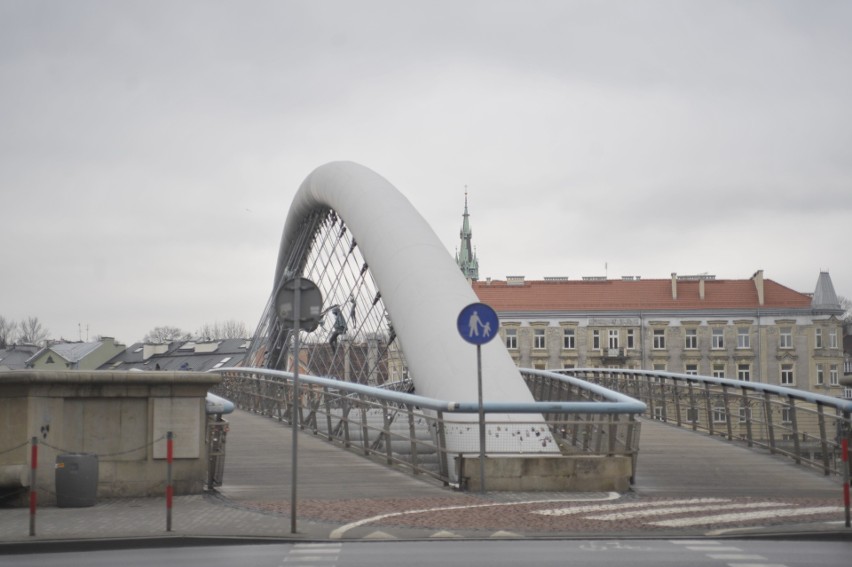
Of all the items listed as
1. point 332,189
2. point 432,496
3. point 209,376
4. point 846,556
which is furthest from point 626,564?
point 332,189

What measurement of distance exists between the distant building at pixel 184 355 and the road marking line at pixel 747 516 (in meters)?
84.0

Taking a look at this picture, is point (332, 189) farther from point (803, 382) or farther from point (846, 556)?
point (803, 382)

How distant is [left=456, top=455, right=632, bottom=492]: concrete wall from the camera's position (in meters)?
14.8

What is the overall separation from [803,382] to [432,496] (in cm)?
6720

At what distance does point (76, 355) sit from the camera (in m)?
104

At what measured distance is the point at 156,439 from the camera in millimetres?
13969

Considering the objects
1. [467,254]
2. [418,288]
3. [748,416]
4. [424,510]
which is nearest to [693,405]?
[748,416]

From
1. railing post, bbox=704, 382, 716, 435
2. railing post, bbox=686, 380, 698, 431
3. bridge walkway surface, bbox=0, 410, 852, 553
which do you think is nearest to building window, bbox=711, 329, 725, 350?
railing post, bbox=686, 380, 698, 431

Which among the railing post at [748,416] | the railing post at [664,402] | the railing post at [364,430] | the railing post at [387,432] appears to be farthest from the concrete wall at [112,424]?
the railing post at [664,402]

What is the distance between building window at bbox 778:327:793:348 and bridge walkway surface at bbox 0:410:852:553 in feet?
207

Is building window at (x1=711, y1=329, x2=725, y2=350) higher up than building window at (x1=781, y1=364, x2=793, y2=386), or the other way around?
building window at (x1=711, y1=329, x2=725, y2=350)

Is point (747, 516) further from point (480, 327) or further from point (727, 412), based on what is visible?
point (727, 412)

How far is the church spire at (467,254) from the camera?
454 ft

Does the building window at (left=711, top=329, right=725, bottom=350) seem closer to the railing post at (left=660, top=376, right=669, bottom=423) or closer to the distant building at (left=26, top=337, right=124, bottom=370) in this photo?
the distant building at (left=26, top=337, right=124, bottom=370)
